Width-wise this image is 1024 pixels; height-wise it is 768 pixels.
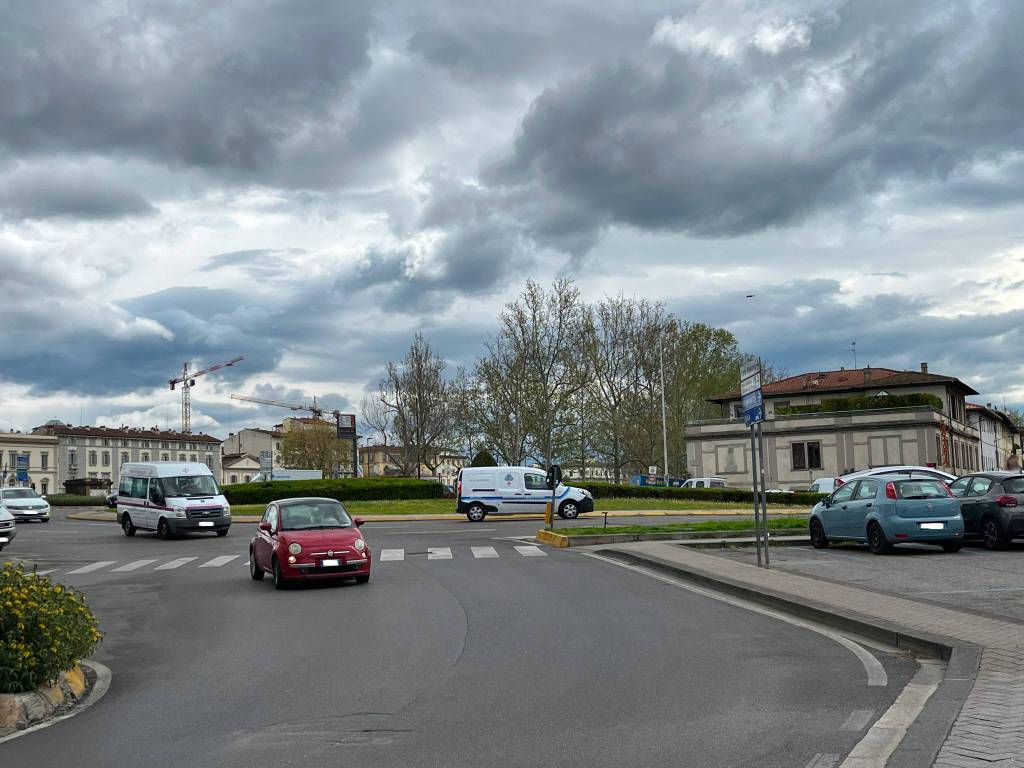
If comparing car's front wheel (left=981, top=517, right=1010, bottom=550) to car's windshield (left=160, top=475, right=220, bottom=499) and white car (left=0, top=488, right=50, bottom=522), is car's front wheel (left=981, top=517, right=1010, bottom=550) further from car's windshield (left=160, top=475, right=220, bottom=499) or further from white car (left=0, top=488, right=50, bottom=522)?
white car (left=0, top=488, right=50, bottom=522)

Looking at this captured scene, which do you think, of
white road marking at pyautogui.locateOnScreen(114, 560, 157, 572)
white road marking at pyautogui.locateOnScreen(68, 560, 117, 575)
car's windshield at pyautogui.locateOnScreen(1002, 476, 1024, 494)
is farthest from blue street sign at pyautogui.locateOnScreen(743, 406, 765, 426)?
white road marking at pyautogui.locateOnScreen(68, 560, 117, 575)

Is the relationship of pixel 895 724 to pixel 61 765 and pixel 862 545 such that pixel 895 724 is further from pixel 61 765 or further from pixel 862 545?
pixel 862 545

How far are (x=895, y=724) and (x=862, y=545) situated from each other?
643 inches

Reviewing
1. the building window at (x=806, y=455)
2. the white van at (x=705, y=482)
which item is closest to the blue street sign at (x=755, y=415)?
the white van at (x=705, y=482)

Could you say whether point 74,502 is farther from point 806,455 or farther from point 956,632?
point 956,632

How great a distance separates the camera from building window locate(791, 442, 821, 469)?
65.8m

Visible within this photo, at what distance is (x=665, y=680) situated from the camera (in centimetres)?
845

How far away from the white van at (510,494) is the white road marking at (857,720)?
33627 mm

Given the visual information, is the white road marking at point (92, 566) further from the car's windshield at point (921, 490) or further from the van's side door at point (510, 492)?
the van's side door at point (510, 492)

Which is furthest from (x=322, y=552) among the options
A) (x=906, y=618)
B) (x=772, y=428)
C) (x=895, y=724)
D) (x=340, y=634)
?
(x=772, y=428)

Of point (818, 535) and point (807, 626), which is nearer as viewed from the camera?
point (807, 626)

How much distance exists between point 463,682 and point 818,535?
15.2 metres

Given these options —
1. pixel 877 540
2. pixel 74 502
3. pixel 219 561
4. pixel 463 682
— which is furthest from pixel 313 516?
pixel 74 502

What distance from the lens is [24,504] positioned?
47.6 meters
